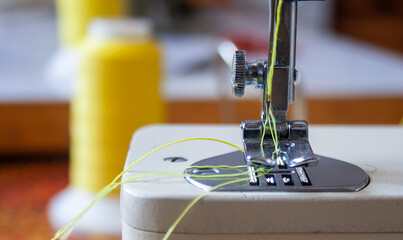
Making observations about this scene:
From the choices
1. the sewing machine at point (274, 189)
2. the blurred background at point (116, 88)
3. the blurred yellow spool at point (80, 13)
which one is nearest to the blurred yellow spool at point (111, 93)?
the blurred background at point (116, 88)

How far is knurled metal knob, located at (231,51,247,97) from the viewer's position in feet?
1.34

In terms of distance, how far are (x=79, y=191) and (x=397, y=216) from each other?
671 millimetres

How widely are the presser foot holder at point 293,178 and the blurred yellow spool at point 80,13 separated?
86cm

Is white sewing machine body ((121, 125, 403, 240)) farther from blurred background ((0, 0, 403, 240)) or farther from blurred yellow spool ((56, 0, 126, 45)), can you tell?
blurred yellow spool ((56, 0, 126, 45))

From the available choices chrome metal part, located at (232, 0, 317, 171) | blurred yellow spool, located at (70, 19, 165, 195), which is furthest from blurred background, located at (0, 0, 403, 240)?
chrome metal part, located at (232, 0, 317, 171)

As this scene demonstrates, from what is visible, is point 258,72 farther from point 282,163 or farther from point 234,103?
point 234,103

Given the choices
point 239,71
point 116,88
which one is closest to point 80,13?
point 116,88

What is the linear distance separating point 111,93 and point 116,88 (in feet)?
0.04

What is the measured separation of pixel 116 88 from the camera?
897mm

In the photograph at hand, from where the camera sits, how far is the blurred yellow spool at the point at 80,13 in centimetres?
120

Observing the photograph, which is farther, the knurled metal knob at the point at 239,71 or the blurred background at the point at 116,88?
the blurred background at the point at 116,88

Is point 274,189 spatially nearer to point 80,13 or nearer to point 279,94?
point 279,94

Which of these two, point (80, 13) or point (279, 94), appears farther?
point (80, 13)

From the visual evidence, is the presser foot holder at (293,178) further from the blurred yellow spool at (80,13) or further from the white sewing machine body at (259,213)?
the blurred yellow spool at (80,13)
